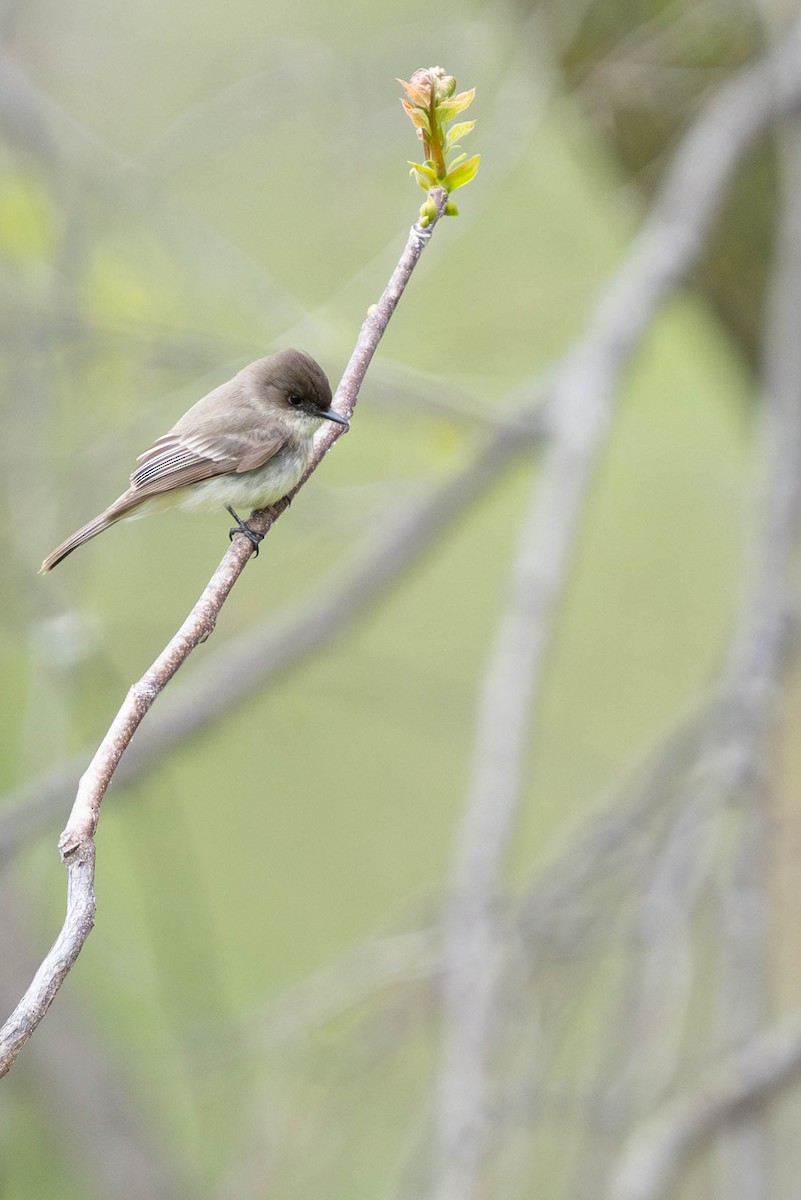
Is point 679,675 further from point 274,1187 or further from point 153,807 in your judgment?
point 274,1187

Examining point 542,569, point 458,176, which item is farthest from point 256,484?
point 458,176

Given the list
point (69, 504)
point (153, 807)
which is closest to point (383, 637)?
point (153, 807)

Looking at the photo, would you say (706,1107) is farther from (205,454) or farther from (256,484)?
(205,454)

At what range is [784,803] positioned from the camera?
4.84 m

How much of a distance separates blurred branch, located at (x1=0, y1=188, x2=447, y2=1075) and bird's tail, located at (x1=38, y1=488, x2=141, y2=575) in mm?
439

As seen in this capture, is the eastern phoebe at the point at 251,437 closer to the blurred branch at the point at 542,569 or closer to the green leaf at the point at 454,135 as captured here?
the blurred branch at the point at 542,569

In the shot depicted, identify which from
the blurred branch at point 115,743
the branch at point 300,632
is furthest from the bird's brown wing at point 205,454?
the branch at point 300,632

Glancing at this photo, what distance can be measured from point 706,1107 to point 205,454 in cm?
210

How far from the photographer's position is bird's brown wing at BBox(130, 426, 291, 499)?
226cm

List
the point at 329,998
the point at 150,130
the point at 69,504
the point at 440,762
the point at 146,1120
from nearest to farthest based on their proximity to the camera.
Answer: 1. the point at 329,998
2. the point at 69,504
3. the point at 146,1120
4. the point at 150,130
5. the point at 440,762

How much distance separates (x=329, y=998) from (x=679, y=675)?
3.83 metres

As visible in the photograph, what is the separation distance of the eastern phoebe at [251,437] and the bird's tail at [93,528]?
0.15 metres

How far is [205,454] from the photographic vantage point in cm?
242

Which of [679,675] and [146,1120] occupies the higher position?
[679,675]
